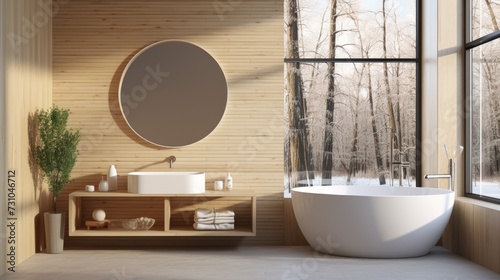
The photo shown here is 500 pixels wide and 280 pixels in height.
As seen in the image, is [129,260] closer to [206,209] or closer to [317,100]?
[206,209]

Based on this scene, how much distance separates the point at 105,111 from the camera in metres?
6.57

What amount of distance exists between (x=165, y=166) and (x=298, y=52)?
169cm

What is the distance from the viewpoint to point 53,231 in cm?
601

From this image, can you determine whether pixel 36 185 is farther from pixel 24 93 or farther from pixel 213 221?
pixel 213 221

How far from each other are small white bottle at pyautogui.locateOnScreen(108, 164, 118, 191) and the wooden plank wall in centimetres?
12

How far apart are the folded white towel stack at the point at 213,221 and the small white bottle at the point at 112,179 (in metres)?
0.83

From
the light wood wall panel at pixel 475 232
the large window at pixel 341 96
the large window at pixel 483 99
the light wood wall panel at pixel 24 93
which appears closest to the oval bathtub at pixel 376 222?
the light wood wall panel at pixel 475 232

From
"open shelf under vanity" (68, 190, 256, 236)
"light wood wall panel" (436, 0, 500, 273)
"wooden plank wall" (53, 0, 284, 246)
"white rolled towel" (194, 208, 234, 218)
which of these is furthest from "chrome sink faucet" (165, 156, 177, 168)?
"light wood wall panel" (436, 0, 500, 273)

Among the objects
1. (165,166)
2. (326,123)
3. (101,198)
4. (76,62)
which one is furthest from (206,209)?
(76,62)

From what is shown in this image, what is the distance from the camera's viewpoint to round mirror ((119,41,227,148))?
653cm

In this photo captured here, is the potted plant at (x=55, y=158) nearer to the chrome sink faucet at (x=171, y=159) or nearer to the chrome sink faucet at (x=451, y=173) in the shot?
the chrome sink faucet at (x=171, y=159)

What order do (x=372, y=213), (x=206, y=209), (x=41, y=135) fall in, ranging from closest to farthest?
(x=372, y=213) < (x=41, y=135) < (x=206, y=209)

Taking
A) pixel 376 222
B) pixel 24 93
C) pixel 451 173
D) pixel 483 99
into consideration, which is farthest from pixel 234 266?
pixel 483 99

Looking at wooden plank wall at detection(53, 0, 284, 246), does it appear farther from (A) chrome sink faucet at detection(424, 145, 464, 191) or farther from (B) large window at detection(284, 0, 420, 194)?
(A) chrome sink faucet at detection(424, 145, 464, 191)
